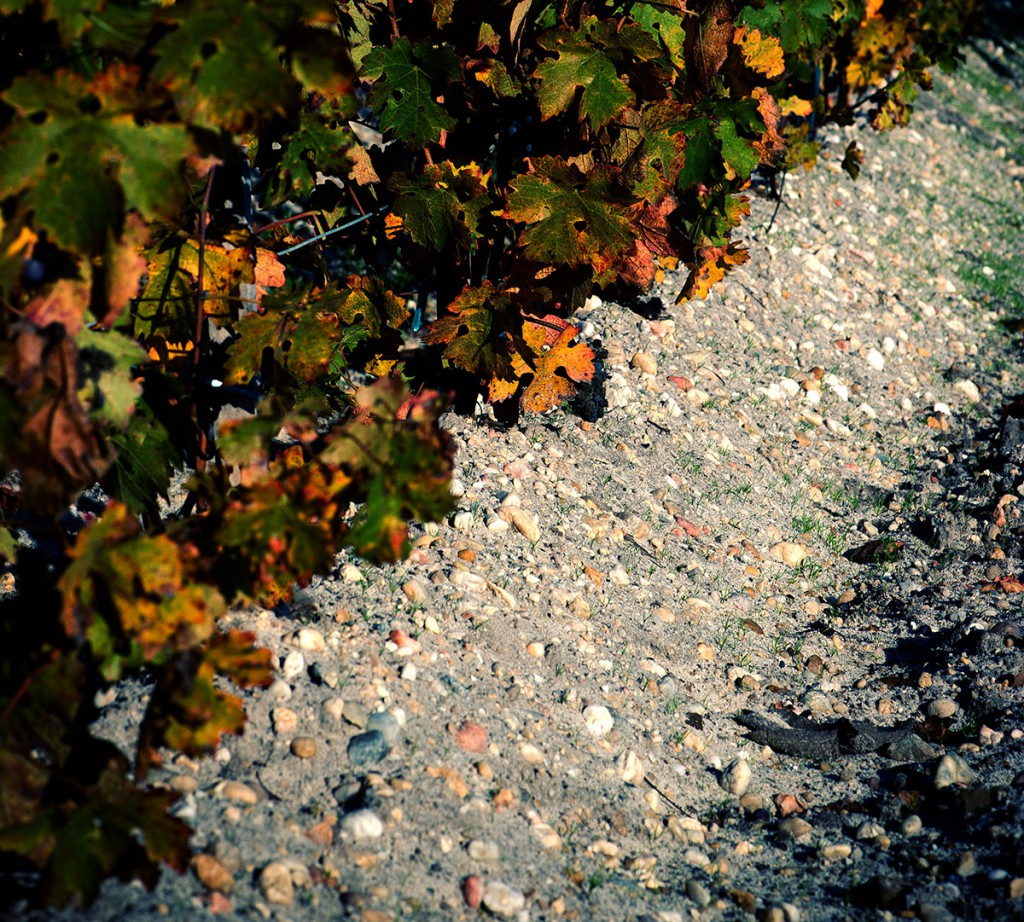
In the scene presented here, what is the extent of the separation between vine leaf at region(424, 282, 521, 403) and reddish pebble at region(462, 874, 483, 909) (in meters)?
1.45

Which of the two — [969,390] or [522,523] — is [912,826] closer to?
[522,523]

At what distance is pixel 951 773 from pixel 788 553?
3.72 feet

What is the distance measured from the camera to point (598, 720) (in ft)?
8.46

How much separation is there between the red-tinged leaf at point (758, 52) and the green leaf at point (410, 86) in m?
1.19

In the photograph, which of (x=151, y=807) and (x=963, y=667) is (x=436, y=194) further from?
(x=963, y=667)

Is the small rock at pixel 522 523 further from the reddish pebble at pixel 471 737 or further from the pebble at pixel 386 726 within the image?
the pebble at pixel 386 726

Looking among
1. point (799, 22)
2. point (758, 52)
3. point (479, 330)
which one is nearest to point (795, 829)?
point (479, 330)

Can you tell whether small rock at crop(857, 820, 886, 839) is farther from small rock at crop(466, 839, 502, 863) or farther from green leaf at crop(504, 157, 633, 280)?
green leaf at crop(504, 157, 633, 280)

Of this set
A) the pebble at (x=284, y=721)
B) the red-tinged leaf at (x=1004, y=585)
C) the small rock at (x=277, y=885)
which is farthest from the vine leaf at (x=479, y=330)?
the red-tinged leaf at (x=1004, y=585)

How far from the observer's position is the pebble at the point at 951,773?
2547mm

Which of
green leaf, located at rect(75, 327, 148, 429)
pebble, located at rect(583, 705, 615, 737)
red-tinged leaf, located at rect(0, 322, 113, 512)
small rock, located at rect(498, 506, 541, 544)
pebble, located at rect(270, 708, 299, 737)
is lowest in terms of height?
small rock, located at rect(498, 506, 541, 544)

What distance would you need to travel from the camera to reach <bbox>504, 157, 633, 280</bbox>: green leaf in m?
2.79

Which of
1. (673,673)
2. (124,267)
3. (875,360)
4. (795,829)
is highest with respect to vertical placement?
(124,267)

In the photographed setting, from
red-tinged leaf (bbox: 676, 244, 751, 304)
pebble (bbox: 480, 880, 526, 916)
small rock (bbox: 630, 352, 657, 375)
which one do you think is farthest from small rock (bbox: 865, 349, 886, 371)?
pebble (bbox: 480, 880, 526, 916)
